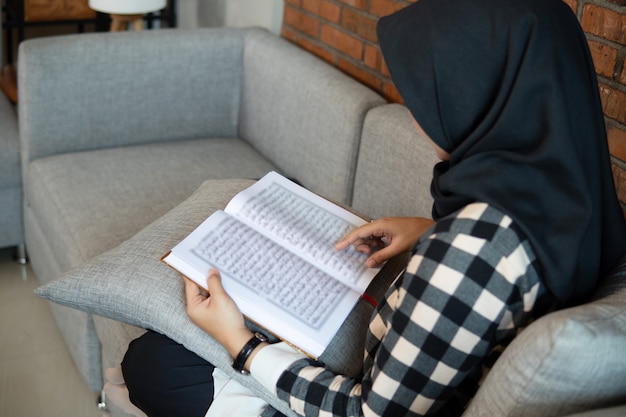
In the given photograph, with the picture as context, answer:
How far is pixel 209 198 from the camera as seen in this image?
1.56 meters

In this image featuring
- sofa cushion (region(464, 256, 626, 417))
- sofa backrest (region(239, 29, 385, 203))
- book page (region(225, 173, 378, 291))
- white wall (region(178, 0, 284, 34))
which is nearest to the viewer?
sofa cushion (region(464, 256, 626, 417))

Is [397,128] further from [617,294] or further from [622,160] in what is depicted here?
[617,294]

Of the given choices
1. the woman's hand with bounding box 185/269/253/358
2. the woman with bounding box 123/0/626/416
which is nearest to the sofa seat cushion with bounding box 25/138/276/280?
the woman's hand with bounding box 185/269/253/358

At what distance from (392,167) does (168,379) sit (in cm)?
81

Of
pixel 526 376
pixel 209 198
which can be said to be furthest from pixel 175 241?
pixel 526 376

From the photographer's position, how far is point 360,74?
2330mm

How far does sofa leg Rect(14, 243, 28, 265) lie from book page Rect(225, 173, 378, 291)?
1.30 meters

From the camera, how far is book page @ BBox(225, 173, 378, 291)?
131cm

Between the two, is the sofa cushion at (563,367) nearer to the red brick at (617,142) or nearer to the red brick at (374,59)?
the red brick at (617,142)

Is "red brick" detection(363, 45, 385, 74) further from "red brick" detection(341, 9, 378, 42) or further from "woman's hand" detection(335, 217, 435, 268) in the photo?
"woman's hand" detection(335, 217, 435, 268)

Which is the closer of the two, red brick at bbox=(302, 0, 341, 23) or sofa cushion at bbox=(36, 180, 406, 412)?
sofa cushion at bbox=(36, 180, 406, 412)

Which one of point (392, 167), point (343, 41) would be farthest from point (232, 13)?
point (392, 167)

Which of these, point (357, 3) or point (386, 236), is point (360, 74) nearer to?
point (357, 3)

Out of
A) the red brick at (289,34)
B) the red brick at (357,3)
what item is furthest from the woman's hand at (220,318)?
the red brick at (289,34)
